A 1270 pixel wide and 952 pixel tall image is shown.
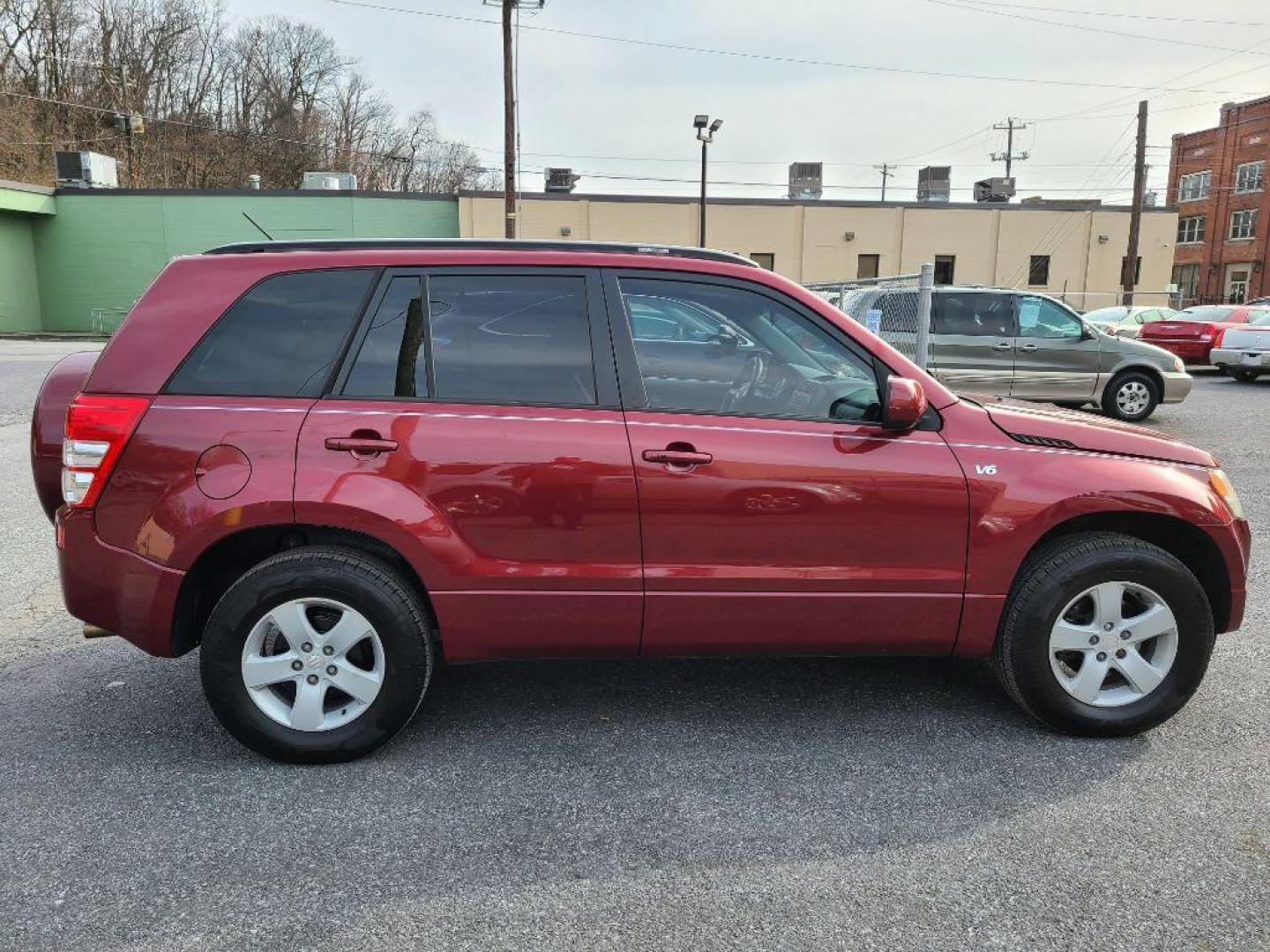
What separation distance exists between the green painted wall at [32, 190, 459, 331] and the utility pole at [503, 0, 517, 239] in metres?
11.3

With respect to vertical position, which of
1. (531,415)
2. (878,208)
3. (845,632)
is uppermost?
(878,208)

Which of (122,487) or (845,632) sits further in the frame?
(845,632)

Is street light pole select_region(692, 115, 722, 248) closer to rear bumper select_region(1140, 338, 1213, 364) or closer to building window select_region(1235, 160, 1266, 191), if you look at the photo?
rear bumper select_region(1140, 338, 1213, 364)

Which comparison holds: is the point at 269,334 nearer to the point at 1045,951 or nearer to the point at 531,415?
the point at 531,415

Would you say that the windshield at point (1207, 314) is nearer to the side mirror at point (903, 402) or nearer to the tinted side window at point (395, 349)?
the side mirror at point (903, 402)

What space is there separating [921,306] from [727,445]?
21.2ft

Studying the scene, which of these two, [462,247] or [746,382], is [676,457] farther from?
[462,247]

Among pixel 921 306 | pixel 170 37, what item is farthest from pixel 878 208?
pixel 170 37

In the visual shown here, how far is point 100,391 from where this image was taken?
3.24 metres

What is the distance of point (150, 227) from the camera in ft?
112

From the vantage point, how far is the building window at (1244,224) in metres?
50.7

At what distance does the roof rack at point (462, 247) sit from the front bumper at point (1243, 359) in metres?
18.2

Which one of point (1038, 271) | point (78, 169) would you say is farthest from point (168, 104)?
point (1038, 271)

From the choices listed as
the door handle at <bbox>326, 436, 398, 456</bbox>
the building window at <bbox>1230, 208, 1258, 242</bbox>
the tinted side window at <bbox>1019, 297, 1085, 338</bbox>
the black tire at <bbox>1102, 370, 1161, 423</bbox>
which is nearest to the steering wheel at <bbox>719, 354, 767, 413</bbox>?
Answer: the door handle at <bbox>326, 436, 398, 456</bbox>
